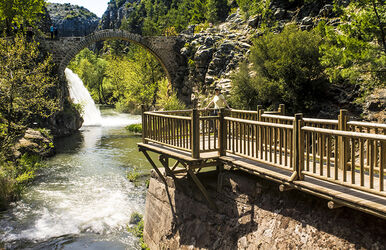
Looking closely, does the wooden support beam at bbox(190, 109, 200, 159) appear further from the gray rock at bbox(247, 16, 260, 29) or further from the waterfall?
the waterfall

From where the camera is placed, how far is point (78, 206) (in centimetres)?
1152

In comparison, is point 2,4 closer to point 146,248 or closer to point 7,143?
point 7,143

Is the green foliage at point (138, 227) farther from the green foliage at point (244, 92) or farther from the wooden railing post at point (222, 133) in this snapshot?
the green foliage at point (244, 92)

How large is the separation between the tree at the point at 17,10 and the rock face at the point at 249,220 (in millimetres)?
22439

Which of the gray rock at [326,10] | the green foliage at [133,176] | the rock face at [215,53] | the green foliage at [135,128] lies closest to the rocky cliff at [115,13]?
the rock face at [215,53]

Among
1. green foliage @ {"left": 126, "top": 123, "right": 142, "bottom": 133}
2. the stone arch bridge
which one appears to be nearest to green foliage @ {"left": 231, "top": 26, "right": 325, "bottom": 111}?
green foliage @ {"left": 126, "top": 123, "right": 142, "bottom": 133}

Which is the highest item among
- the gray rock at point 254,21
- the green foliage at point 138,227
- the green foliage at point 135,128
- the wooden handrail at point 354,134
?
the gray rock at point 254,21

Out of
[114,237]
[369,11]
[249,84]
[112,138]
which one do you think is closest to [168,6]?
[112,138]

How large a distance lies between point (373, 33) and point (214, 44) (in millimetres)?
16468

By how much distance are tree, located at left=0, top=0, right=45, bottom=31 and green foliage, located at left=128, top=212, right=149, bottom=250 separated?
21.4 metres

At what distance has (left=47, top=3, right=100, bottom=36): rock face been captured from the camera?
407ft

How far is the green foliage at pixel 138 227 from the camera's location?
29.3 feet

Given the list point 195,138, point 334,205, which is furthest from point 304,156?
point 195,138

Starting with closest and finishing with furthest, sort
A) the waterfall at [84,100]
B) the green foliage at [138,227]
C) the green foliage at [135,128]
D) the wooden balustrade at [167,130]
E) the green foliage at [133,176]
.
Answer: the wooden balustrade at [167,130] → the green foliage at [138,227] → the green foliage at [133,176] → the green foliage at [135,128] → the waterfall at [84,100]
